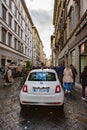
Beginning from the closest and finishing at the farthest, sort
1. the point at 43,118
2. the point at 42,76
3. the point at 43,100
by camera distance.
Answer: the point at 43,118
the point at 43,100
the point at 42,76

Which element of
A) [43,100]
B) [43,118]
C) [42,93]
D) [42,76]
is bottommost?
[43,118]

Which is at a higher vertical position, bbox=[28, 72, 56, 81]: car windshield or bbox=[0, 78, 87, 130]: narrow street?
bbox=[28, 72, 56, 81]: car windshield

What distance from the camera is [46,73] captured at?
23.9 feet

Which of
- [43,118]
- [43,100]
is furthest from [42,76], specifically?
[43,118]

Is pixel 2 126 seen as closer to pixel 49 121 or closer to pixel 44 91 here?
pixel 49 121

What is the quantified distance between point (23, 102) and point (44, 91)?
819 millimetres

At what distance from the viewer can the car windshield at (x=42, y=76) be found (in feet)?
23.2

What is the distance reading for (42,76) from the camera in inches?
281

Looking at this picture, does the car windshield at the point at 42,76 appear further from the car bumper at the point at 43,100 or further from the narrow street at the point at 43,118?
the narrow street at the point at 43,118

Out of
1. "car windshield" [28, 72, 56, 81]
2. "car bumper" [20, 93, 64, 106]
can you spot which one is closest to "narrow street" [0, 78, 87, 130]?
"car bumper" [20, 93, 64, 106]

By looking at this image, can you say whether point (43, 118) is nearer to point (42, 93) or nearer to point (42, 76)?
point (42, 93)

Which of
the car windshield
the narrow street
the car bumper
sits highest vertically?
the car windshield

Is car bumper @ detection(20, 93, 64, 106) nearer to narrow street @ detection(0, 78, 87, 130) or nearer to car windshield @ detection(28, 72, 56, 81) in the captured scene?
narrow street @ detection(0, 78, 87, 130)

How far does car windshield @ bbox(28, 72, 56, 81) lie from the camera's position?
707 centimetres
